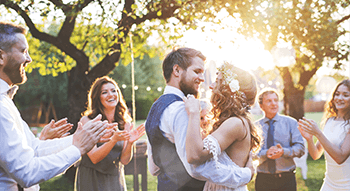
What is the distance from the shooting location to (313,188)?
7293 mm

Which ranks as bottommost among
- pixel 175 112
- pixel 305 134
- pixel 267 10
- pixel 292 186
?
pixel 292 186

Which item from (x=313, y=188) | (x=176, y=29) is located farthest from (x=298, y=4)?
(x=313, y=188)

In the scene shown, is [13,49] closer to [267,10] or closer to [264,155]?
[264,155]

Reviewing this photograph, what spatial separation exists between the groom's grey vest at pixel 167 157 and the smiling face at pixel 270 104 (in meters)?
2.49

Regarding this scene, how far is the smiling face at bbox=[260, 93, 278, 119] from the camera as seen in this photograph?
14.6ft

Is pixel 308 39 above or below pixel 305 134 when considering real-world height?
above

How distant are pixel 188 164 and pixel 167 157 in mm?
300

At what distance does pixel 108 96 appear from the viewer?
3.88 metres

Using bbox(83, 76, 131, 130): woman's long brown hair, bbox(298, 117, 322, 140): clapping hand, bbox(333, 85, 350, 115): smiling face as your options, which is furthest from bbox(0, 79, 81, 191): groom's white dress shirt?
bbox(333, 85, 350, 115): smiling face

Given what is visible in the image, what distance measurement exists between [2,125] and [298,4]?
6.07m

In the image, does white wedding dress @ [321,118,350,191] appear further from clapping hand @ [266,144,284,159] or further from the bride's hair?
the bride's hair

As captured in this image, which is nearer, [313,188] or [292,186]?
[292,186]

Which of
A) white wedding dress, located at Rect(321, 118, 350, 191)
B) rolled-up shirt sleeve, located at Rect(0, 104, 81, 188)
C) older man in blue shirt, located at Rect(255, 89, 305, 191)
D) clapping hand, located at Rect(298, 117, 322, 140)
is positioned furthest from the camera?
older man in blue shirt, located at Rect(255, 89, 305, 191)

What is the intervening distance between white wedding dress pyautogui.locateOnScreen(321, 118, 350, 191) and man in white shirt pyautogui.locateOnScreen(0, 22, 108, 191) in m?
2.84
